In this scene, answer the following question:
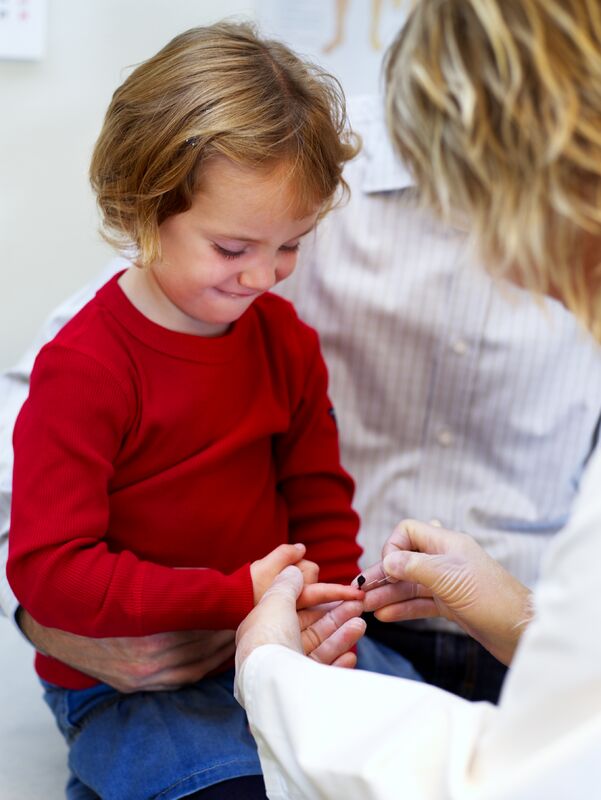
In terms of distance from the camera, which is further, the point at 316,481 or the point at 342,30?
the point at 342,30

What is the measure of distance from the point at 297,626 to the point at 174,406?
241 millimetres

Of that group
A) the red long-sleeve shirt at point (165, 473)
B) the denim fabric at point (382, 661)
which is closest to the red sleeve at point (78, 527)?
the red long-sleeve shirt at point (165, 473)

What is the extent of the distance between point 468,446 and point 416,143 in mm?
664

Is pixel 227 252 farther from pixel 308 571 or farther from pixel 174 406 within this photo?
pixel 308 571

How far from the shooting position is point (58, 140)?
5.33 feet

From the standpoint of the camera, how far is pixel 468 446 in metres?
1.31

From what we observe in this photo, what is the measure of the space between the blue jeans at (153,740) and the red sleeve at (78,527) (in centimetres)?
11

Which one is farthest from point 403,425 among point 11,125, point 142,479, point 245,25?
point 11,125

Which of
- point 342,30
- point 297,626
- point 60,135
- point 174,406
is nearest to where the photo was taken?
point 297,626

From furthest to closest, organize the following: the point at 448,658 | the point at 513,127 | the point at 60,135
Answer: the point at 60,135
the point at 448,658
the point at 513,127

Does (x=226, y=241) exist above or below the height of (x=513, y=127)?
below

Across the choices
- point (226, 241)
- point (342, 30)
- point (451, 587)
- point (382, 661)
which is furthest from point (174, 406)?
point (342, 30)

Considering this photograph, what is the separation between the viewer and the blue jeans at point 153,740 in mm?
952

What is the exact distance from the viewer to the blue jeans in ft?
3.12
